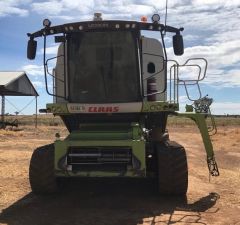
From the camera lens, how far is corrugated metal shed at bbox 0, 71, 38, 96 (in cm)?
4101

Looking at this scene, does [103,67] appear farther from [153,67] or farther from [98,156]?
[98,156]

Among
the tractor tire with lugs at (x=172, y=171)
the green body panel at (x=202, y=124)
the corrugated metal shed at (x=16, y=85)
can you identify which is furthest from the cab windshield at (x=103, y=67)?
the corrugated metal shed at (x=16, y=85)

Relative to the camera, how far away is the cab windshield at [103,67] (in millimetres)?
10375

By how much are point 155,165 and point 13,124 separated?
108 ft

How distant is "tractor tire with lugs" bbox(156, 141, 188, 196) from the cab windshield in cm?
142

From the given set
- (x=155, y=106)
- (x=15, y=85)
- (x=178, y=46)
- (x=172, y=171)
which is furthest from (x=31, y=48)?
(x=15, y=85)

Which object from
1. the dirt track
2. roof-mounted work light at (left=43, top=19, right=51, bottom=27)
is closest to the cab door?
roof-mounted work light at (left=43, top=19, right=51, bottom=27)

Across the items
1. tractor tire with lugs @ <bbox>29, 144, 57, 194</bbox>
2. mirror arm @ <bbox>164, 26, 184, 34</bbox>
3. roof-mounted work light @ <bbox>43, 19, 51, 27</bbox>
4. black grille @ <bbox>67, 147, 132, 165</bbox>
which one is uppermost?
roof-mounted work light @ <bbox>43, 19, 51, 27</bbox>

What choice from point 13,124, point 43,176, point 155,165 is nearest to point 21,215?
point 43,176

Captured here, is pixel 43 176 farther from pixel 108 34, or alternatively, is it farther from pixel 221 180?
pixel 221 180

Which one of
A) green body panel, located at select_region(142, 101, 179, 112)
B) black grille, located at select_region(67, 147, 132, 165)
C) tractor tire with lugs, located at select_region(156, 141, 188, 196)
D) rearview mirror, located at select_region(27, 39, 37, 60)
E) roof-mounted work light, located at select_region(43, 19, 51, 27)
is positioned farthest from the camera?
rearview mirror, located at select_region(27, 39, 37, 60)

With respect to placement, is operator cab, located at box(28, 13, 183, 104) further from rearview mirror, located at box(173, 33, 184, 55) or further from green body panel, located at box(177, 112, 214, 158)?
green body panel, located at box(177, 112, 214, 158)

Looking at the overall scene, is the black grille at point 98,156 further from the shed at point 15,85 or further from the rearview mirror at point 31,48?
the shed at point 15,85

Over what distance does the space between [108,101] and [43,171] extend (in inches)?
78.1
